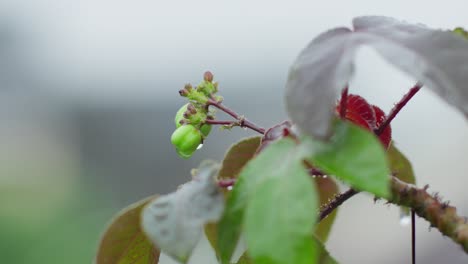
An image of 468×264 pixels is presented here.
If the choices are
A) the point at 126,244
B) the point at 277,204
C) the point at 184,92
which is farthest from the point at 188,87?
the point at 277,204

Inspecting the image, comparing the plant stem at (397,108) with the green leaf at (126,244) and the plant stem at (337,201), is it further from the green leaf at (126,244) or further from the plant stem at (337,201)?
the green leaf at (126,244)

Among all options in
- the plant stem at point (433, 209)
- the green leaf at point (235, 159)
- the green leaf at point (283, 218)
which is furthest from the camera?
the green leaf at point (235, 159)

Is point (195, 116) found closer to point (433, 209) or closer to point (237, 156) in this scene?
point (237, 156)

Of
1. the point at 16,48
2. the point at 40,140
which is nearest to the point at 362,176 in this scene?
the point at 40,140

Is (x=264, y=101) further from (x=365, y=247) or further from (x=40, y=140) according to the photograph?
(x=365, y=247)

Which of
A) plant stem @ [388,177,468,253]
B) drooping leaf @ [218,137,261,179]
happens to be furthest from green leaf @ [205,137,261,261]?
plant stem @ [388,177,468,253]

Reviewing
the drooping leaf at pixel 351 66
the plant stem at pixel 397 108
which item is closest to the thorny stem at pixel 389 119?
the plant stem at pixel 397 108
